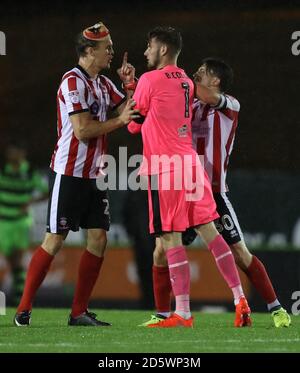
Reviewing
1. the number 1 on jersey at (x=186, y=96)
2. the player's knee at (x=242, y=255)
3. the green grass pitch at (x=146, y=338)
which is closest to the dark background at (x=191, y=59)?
the player's knee at (x=242, y=255)

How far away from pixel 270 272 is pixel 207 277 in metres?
0.57

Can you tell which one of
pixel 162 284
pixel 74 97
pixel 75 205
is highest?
pixel 74 97

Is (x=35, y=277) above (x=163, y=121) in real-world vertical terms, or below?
below

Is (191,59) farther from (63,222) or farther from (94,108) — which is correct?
(63,222)

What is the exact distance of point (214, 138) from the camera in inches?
288

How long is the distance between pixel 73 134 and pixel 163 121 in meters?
0.65

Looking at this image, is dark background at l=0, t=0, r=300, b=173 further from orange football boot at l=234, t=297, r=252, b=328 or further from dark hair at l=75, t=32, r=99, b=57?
orange football boot at l=234, t=297, r=252, b=328

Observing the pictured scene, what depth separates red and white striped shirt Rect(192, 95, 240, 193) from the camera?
7258mm

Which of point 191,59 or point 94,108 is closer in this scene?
point 94,108

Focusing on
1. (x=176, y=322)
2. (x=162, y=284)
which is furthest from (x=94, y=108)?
(x=176, y=322)

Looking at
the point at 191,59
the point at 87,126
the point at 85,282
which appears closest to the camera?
the point at 87,126

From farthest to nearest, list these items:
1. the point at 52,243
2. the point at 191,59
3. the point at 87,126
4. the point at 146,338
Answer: the point at 191,59, the point at 52,243, the point at 87,126, the point at 146,338

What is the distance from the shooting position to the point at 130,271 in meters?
10.9
